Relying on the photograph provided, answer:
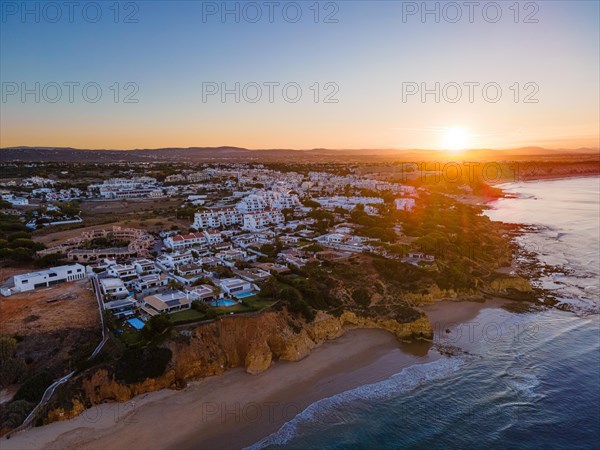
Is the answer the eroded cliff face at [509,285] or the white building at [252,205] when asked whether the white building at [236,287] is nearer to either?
the eroded cliff face at [509,285]

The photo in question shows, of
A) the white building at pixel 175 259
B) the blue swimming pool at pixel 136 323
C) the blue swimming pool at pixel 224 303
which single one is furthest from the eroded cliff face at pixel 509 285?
the blue swimming pool at pixel 136 323

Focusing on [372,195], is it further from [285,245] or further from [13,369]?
[13,369]

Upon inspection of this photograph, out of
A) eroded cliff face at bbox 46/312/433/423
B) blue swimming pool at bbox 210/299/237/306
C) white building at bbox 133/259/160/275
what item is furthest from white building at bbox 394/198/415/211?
blue swimming pool at bbox 210/299/237/306

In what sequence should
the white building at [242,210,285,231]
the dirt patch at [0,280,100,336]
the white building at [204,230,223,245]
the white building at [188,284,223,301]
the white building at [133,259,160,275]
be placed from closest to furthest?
the dirt patch at [0,280,100,336], the white building at [188,284,223,301], the white building at [133,259,160,275], the white building at [204,230,223,245], the white building at [242,210,285,231]

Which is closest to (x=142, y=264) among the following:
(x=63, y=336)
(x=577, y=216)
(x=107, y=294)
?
(x=107, y=294)

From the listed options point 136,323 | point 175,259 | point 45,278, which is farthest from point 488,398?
point 45,278

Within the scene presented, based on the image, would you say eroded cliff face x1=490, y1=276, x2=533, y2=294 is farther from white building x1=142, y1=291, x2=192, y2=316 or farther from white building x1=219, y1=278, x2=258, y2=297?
white building x1=142, y1=291, x2=192, y2=316
